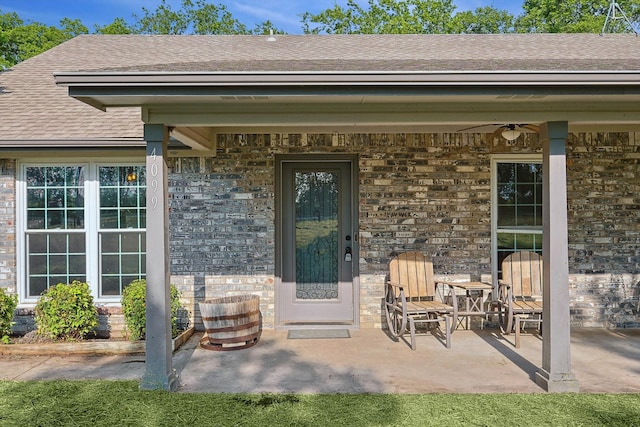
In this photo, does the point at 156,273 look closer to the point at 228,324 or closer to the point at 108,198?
the point at 228,324

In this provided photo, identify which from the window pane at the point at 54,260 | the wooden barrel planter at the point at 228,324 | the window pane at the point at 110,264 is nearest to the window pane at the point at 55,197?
the window pane at the point at 54,260

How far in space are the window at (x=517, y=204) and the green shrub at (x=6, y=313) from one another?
5947 millimetres

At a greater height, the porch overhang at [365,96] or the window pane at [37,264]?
the porch overhang at [365,96]

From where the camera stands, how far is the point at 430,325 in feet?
20.4

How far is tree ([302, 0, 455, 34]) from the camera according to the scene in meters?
18.6

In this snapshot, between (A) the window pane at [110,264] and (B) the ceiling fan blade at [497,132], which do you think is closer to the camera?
(B) the ceiling fan blade at [497,132]

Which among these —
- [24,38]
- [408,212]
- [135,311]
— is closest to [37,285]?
[135,311]

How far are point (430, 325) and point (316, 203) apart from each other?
2.16 metres

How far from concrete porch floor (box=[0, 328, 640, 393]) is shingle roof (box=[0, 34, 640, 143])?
103 inches

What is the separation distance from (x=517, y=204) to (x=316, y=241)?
2.71 meters

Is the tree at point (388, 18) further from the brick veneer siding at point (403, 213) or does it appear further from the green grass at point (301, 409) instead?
the green grass at point (301, 409)

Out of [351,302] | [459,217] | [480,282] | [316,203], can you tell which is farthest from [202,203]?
[480,282]

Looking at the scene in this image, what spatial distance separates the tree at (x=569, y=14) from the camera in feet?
58.5

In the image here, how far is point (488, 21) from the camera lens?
20.5 m
